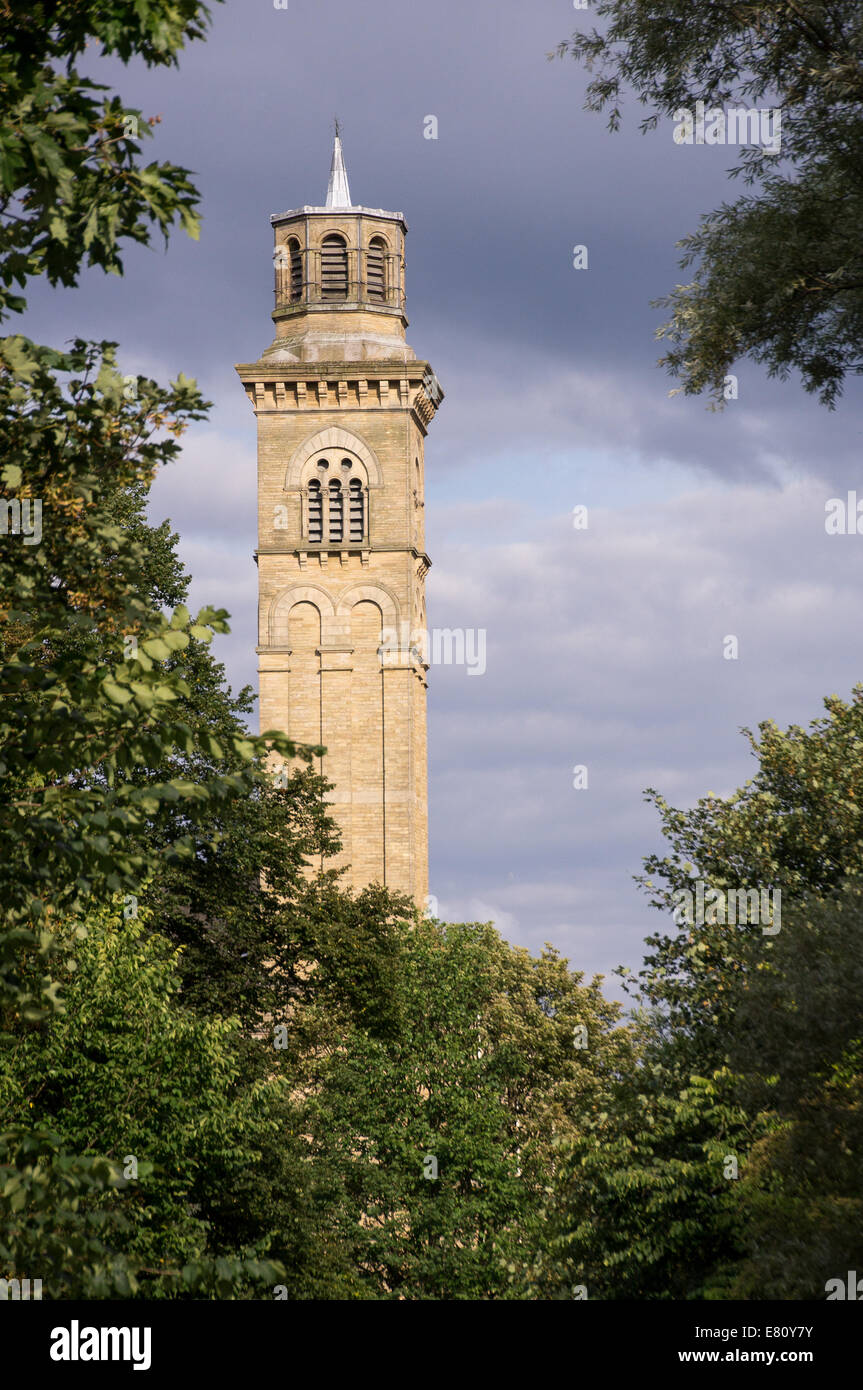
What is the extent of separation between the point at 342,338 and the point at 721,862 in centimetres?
3889

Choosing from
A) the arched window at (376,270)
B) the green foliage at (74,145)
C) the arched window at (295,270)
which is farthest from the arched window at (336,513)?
the green foliage at (74,145)

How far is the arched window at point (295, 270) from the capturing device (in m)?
68.1

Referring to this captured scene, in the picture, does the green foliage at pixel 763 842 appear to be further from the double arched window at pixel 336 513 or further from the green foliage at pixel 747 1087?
the double arched window at pixel 336 513

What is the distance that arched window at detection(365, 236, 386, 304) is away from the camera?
67.9 meters

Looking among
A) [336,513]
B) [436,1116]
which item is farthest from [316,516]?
[436,1116]

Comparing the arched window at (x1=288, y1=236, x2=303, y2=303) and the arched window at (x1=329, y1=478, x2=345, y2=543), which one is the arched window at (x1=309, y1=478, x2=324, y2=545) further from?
the arched window at (x1=288, y1=236, x2=303, y2=303)

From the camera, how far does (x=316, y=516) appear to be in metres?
63.5

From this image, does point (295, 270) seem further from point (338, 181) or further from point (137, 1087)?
point (137, 1087)

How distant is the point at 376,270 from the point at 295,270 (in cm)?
353

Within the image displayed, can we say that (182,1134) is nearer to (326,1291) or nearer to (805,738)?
(326,1291)

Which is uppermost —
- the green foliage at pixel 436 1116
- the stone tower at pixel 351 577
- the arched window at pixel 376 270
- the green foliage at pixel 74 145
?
the arched window at pixel 376 270

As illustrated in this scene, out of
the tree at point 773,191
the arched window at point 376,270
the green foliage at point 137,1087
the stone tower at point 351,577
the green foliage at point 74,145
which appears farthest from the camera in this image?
the arched window at point 376,270

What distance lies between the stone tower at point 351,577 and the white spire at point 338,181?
307 inches
